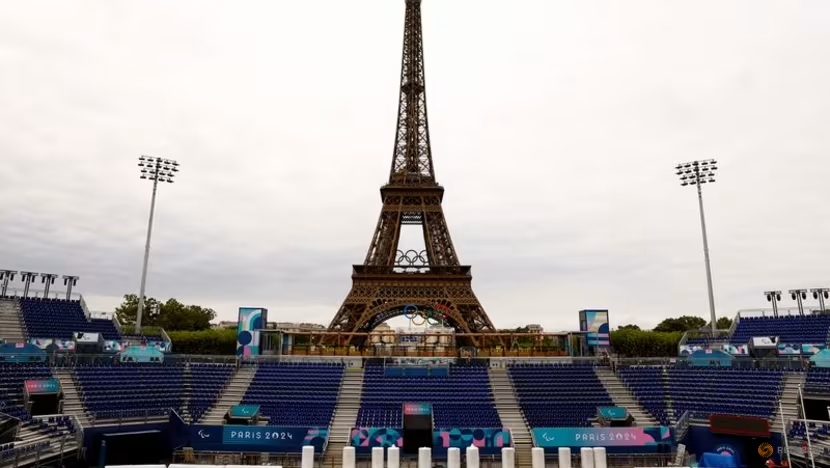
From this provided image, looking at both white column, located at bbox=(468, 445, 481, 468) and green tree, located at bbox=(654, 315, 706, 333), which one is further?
green tree, located at bbox=(654, 315, 706, 333)

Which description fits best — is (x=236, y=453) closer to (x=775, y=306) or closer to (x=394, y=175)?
(x=394, y=175)

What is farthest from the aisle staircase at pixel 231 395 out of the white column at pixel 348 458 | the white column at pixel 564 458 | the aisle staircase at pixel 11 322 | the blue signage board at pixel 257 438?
the white column at pixel 564 458

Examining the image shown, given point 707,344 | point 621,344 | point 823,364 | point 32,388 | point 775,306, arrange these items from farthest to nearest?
point 621,344 < point 775,306 < point 707,344 < point 823,364 < point 32,388

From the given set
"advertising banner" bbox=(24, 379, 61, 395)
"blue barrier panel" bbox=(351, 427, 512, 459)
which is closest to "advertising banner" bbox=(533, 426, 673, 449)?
"blue barrier panel" bbox=(351, 427, 512, 459)

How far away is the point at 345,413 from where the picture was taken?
29.9m

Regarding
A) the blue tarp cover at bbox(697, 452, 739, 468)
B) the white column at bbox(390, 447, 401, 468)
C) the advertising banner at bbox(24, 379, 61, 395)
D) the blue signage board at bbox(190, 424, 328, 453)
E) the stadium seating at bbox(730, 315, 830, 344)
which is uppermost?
the stadium seating at bbox(730, 315, 830, 344)

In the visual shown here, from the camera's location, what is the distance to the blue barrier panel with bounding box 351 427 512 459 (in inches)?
977

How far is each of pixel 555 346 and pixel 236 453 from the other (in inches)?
1058

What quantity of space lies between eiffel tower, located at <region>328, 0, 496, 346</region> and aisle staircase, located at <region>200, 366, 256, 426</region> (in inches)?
340

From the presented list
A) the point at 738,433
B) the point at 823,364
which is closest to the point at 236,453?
the point at 738,433

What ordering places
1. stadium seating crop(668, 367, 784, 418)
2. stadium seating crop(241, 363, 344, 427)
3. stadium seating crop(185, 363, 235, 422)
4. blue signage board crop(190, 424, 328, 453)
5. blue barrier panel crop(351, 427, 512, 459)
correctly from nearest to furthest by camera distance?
blue signage board crop(190, 424, 328, 453) → blue barrier panel crop(351, 427, 512, 459) → stadium seating crop(668, 367, 784, 418) → stadium seating crop(241, 363, 344, 427) → stadium seating crop(185, 363, 235, 422)

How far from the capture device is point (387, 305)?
44.2 meters

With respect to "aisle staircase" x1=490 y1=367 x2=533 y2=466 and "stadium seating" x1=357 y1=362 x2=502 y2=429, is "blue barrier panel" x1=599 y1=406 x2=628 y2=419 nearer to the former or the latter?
"aisle staircase" x1=490 y1=367 x2=533 y2=466

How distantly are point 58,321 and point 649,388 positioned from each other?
45.6 m
